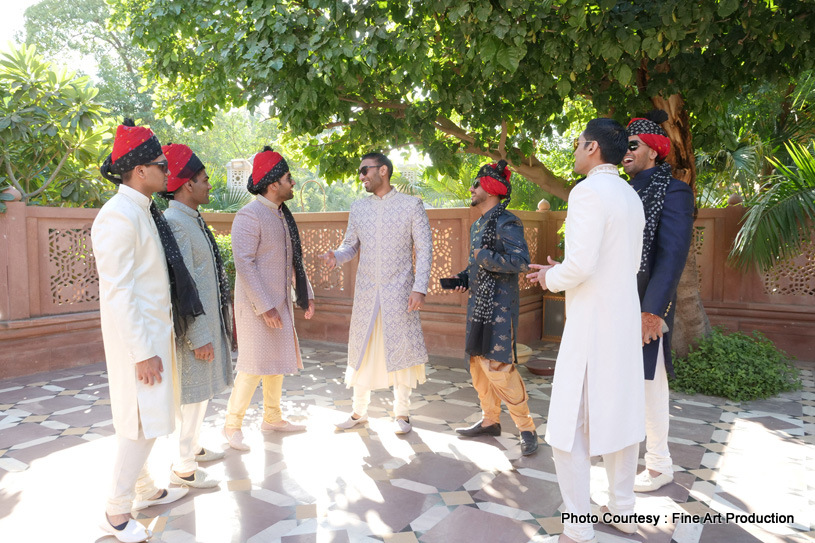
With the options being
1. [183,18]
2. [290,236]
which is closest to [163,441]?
[290,236]

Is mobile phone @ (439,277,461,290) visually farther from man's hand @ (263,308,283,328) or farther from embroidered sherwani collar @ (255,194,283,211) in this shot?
embroidered sherwani collar @ (255,194,283,211)

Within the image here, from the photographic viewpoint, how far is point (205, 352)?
2949mm

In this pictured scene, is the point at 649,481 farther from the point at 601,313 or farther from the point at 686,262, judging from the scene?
the point at 686,262

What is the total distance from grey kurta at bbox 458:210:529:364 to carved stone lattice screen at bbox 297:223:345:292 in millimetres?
3860

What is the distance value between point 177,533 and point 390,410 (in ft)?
6.84

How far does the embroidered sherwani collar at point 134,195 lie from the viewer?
2.52 meters

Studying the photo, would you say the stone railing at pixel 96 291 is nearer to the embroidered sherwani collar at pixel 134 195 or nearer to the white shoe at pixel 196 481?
the white shoe at pixel 196 481

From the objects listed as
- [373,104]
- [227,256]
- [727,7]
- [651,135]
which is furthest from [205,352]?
[227,256]

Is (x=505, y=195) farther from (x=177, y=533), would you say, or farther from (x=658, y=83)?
(x=177, y=533)

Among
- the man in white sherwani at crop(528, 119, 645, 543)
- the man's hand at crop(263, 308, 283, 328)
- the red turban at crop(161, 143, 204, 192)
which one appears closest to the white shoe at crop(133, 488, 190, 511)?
the man's hand at crop(263, 308, 283, 328)

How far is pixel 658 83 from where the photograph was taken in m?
4.31

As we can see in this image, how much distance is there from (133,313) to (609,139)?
203 cm

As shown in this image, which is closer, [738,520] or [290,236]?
[738,520]

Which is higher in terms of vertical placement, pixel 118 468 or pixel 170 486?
pixel 118 468
